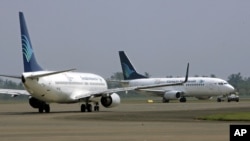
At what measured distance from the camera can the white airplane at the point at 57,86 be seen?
52.9 m

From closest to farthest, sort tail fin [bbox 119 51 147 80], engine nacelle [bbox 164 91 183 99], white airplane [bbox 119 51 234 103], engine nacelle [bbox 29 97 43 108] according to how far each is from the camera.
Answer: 1. engine nacelle [bbox 29 97 43 108]
2. engine nacelle [bbox 164 91 183 99]
3. white airplane [bbox 119 51 234 103]
4. tail fin [bbox 119 51 147 80]

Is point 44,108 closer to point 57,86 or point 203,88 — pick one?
point 57,86

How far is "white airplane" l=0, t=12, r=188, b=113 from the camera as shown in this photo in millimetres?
52906

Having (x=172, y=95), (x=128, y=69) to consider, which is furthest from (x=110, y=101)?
(x=128, y=69)

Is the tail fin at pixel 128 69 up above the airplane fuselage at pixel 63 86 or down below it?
above

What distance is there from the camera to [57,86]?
57.1 metres

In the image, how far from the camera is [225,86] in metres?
111

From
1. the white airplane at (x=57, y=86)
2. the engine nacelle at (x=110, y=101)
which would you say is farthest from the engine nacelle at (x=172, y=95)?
the engine nacelle at (x=110, y=101)

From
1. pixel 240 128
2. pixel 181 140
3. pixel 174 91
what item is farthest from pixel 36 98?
pixel 174 91

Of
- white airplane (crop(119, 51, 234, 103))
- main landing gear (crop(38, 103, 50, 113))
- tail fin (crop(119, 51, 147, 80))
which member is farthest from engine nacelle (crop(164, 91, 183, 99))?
main landing gear (crop(38, 103, 50, 113))

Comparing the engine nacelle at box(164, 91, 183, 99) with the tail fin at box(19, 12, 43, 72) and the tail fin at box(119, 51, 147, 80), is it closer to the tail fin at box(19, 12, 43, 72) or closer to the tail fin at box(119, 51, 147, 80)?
the tail fin at box(119, 51, 147, 80)

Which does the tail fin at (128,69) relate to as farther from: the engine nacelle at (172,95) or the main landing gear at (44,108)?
the main landing gear at (44,108)

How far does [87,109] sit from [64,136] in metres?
33.7

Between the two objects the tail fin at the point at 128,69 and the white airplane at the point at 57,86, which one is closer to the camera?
the white airplane at the point at 57,86
